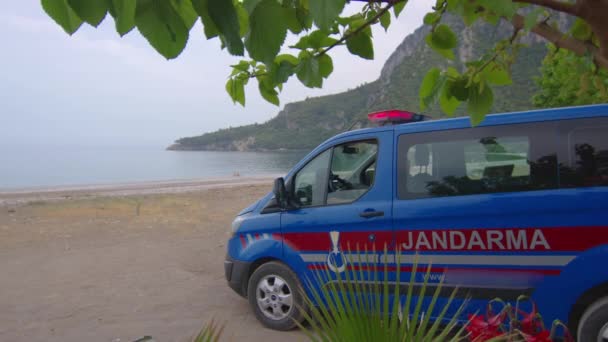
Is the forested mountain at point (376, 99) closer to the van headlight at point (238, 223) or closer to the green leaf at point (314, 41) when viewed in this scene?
the green leaf at point (314, 41)

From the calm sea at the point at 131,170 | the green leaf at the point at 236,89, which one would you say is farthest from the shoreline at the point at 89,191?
the green leaf at the point at 236,89

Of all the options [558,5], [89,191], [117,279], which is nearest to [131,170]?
[89,191]

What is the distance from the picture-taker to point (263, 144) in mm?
79875

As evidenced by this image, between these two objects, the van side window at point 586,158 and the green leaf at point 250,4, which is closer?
the green leaf at point 250,4

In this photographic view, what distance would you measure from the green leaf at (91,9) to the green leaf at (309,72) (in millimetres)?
1071

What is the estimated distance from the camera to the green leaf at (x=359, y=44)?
223 centimetres

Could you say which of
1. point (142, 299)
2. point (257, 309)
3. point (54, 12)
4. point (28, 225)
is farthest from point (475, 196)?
Answer: point (28, 225)

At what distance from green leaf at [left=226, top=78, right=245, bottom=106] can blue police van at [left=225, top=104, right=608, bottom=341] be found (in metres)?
1.39

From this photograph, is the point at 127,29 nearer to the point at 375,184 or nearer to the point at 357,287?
the point at 357,287

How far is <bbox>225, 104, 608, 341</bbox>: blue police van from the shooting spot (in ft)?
11.2

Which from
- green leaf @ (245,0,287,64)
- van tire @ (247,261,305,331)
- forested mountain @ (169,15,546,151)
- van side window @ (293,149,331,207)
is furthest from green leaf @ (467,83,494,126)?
van tire @ (247,261,305,331)

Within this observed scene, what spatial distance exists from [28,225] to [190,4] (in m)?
14.0

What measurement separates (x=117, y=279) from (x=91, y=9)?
7102 mm

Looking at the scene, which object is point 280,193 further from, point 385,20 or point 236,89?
point 385,20
